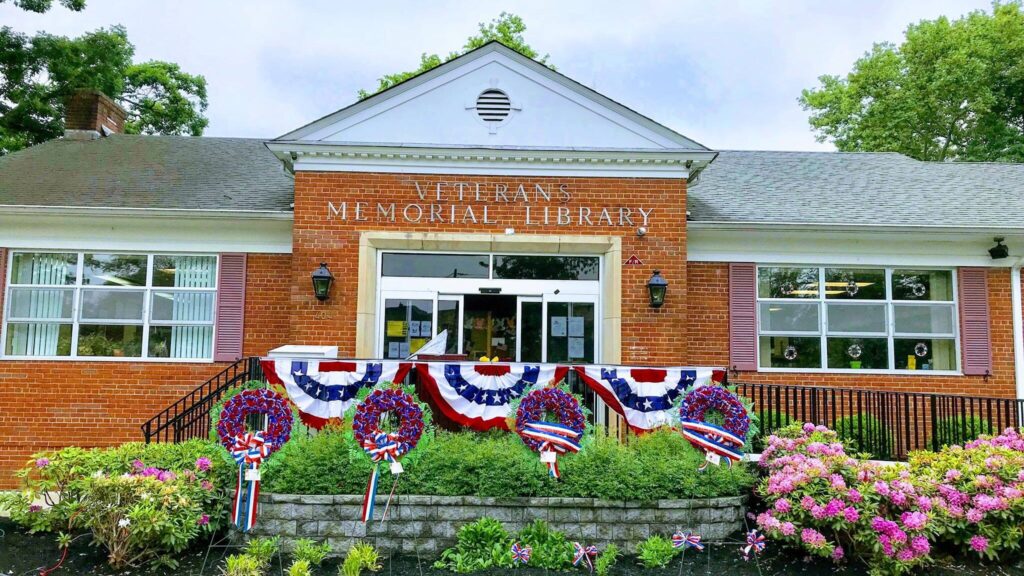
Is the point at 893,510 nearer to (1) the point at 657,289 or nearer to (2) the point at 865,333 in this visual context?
(1) the point at 657,289

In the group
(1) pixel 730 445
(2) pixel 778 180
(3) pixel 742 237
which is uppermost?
(2) pixel 778 180

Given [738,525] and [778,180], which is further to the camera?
[778,180]

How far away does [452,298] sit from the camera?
9617 millimetres

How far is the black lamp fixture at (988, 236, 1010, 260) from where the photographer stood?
32.0 feet

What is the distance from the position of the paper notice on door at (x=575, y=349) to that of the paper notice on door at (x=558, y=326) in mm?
185

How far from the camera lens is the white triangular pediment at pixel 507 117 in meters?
9.30

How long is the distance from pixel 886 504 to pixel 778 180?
768cm

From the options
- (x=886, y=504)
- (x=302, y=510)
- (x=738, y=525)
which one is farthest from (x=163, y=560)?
(x=886, y=504)

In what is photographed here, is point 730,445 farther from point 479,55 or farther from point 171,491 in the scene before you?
point 479,55

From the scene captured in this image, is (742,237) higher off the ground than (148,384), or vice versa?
(742,237)

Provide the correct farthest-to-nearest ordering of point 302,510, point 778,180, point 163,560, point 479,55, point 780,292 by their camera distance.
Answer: point 778,180 < point 780,292 < point 479,55 < point 302,510 < point 163,560

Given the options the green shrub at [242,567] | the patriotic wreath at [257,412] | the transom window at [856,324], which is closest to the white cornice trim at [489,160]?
the transom window at [856,324]

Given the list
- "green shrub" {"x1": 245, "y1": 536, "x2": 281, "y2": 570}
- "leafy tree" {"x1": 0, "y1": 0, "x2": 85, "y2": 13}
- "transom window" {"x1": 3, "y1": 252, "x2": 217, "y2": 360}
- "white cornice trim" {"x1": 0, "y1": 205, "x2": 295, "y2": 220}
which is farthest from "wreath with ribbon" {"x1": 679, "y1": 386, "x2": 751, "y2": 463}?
"leafy tree" {"x1": 0, "y1": 0, "x2": 85, "y2": 13}

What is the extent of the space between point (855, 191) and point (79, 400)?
12538mm
